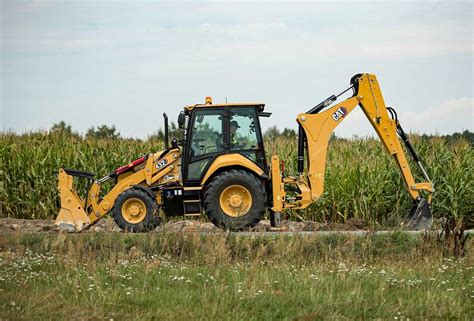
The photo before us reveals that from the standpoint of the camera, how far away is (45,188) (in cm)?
2127

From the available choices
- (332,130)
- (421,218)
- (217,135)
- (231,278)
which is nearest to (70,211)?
(217,135)

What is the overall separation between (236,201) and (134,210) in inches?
83.3

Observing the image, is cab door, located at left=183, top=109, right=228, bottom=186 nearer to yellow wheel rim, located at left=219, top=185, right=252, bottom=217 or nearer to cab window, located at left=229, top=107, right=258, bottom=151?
cab window, located at left=229, top=107, right=258, bottom=151

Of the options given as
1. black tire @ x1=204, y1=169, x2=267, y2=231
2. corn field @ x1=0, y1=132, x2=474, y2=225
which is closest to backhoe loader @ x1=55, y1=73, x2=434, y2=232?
black tire @ x1=204, y1=169, x2=267, y2=231

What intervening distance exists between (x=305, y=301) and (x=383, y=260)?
3694 mm

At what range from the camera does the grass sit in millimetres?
9461

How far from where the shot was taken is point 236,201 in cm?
1642

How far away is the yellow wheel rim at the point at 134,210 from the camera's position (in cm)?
1667

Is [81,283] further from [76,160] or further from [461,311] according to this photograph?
[76,160]

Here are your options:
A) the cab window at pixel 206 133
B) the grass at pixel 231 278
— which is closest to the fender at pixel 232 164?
the cab window at pixel 206 133

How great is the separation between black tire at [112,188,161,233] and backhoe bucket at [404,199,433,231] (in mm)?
5269

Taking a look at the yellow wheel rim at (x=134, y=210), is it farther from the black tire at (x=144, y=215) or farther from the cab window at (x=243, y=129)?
the cab window at (x=243, y=129)

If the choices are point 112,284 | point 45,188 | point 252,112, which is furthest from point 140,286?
point 45,188

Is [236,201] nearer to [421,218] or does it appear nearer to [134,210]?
[134,210]
